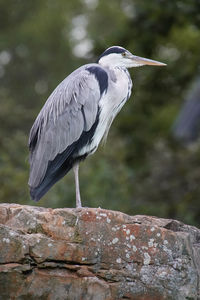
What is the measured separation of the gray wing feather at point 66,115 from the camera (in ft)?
27.1

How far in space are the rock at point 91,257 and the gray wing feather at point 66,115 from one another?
1.85 m

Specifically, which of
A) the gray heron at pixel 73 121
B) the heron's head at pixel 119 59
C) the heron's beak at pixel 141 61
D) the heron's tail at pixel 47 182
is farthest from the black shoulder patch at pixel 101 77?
the heron's tail at pixel 47 182

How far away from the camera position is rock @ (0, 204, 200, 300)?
5945mm

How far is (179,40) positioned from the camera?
23625 mm

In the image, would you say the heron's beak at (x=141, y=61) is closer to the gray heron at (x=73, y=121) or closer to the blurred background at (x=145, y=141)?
the gray heron at (x=73, y=121)

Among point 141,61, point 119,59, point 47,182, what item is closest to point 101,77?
point 119,59

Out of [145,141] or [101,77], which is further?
[145,141]

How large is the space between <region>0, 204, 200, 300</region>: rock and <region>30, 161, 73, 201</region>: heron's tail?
123 centimetres

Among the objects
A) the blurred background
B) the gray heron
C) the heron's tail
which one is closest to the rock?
the heron's tail

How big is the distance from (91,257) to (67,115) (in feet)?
8.61

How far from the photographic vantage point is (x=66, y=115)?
27.7 ft

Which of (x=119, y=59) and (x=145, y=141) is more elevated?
(x=145, y=141)

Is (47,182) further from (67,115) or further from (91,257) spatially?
(91,257)

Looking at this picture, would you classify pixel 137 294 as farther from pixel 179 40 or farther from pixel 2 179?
pixel 179 40
